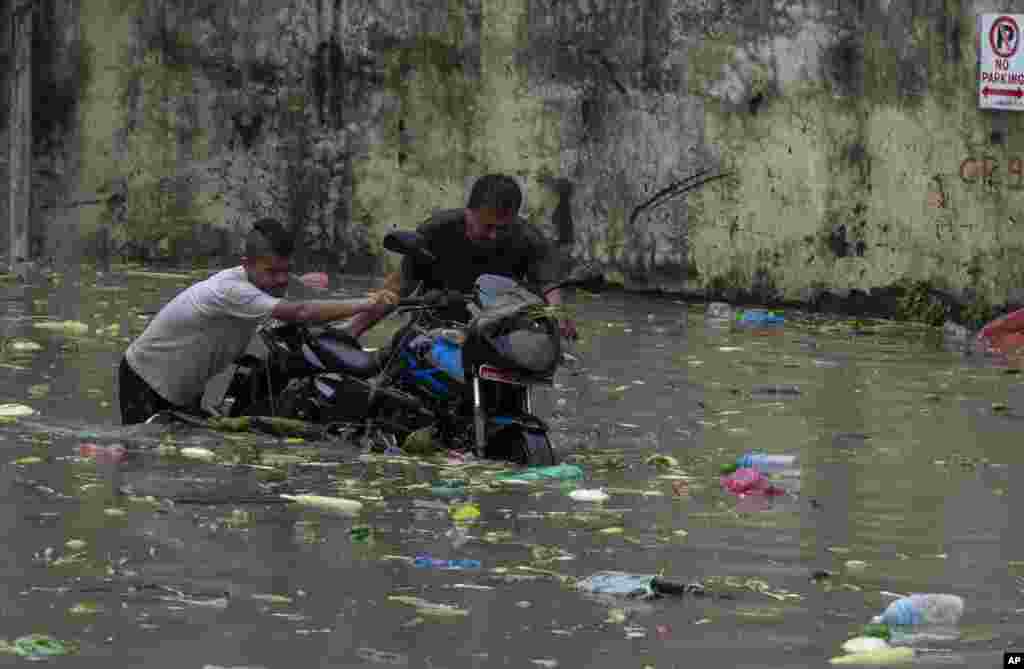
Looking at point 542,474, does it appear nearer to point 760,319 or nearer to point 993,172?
point 760,319

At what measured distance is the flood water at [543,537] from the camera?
642 centimetres

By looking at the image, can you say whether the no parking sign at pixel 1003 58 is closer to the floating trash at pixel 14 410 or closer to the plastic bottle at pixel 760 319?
the plastic bottle at pixel 760 319

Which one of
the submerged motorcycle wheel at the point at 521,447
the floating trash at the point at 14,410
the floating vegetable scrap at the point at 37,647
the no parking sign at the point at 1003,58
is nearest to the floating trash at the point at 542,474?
the submerged motorcycle wheel at the point at 521,447

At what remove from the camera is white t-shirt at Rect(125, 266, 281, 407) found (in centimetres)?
1020

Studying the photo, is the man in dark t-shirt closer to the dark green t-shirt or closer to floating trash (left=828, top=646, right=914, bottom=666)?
the dark green t-shirt

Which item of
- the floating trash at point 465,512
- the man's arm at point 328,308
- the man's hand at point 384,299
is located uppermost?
the man's hand at point 384,299

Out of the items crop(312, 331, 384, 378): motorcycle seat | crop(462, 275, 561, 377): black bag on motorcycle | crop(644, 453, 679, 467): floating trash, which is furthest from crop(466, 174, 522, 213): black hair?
crop(644, 453, 679, 467): floating trash

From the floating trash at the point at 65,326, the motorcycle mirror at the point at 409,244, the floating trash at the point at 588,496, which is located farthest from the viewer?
the floating trash at the point at 65,326

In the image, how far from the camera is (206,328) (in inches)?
404

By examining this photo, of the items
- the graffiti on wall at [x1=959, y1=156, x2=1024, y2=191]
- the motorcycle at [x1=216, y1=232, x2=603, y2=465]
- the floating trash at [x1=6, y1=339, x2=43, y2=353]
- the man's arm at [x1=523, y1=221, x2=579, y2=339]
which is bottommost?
the floating trash at [x1=6, y1=339, x2=43, y2=353]

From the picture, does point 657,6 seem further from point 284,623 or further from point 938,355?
point 284,623

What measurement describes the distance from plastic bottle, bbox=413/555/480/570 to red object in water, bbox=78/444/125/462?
241cm

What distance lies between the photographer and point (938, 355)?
49.5 feet

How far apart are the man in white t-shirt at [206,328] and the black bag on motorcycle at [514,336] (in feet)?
1.85
